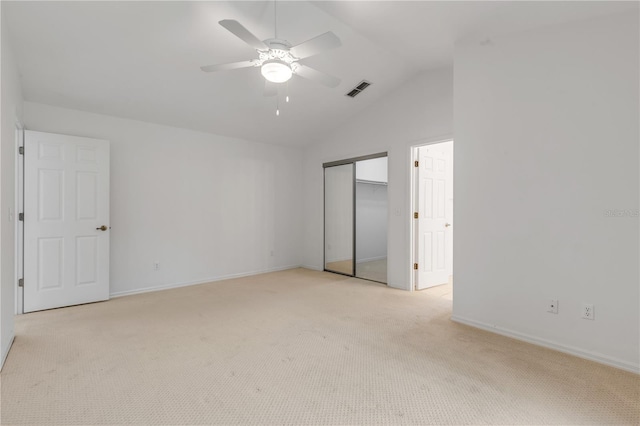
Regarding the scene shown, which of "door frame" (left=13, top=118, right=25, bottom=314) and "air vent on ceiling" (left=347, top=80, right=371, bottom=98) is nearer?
"door frame" (left=13, top=118, right=25, bottom=314)

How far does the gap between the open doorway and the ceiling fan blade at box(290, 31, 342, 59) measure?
2.40 meters

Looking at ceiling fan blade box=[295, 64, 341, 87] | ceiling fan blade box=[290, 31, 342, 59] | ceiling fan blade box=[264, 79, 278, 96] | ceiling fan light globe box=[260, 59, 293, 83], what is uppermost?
ceiling fan blade box=[290, 31, 342, 59]

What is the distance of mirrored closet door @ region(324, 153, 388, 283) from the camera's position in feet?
17.5

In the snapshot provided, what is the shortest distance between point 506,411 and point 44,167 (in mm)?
4803

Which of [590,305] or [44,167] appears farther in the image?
[44,167]

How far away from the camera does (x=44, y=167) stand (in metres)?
3.45

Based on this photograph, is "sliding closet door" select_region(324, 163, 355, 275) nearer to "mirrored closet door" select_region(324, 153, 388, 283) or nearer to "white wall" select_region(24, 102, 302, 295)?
"mirrored closet door" select_region(324, 153, 388, 283)

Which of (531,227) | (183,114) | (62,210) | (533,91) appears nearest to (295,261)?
(183,114)

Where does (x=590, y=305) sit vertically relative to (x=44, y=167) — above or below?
below

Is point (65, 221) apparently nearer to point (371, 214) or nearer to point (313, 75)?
point (313, 75)

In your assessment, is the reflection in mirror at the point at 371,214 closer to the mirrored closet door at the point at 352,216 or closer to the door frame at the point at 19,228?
the mirrored closet door at the point at 352,216

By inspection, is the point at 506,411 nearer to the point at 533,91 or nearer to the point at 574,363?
the point at 574,363

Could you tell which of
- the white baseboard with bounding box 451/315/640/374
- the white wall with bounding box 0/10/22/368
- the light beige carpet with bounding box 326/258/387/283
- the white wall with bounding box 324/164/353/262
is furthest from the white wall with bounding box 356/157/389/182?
the white wall with bounding box 0/10/22/368

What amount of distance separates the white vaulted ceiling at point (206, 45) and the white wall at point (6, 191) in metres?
0.37
